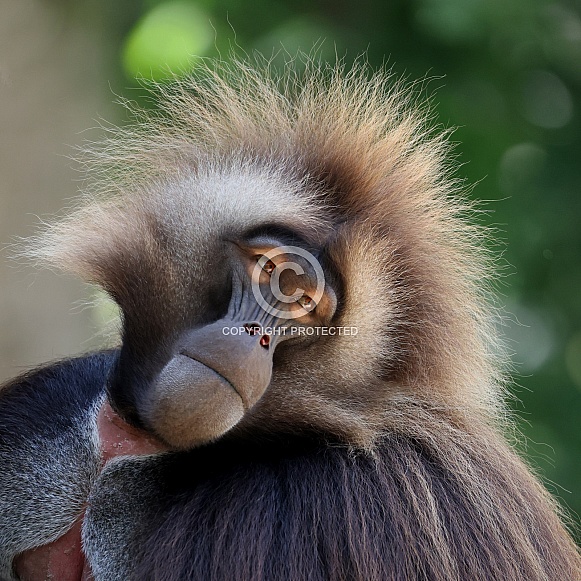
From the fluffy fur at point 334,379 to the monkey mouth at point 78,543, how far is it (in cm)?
4

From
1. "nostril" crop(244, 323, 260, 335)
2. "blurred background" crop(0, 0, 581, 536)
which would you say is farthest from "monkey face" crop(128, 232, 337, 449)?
"blurred background" crop(0, 0, 581, 536)

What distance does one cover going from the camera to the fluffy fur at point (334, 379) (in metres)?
1.52

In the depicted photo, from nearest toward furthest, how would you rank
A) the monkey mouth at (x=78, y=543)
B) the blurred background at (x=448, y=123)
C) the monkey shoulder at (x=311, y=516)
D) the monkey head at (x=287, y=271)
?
1. the monkey shoulder at (x=311, y=516)
2. the monkey head at (x=287, y=271)
3. the monkey mouth at (x=78, y=543)
4. the blurred background at (x=448, y=123)

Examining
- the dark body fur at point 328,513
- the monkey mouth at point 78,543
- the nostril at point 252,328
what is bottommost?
the monkey mouth at point 78,543

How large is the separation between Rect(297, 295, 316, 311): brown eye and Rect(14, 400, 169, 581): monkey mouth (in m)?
0.37

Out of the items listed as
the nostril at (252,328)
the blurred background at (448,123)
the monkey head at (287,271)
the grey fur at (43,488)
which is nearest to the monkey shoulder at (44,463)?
the grey fur at (43,488)

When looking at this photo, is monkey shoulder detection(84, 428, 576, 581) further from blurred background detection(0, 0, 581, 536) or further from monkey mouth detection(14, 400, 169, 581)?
blurred background detection(0, 0, 581, 536)

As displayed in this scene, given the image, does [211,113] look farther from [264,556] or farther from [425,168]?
[264,556]

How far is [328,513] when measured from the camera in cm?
153

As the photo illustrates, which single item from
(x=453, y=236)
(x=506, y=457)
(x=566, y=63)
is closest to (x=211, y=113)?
(x=453, y=236)

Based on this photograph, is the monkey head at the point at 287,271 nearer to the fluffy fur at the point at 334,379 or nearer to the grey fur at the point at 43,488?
the fluffy fur at the point at 334,379

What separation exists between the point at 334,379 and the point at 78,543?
577 mm

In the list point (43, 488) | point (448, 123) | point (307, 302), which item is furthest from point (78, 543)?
point (448, 123)

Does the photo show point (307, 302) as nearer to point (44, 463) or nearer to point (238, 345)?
point (238, 345)
